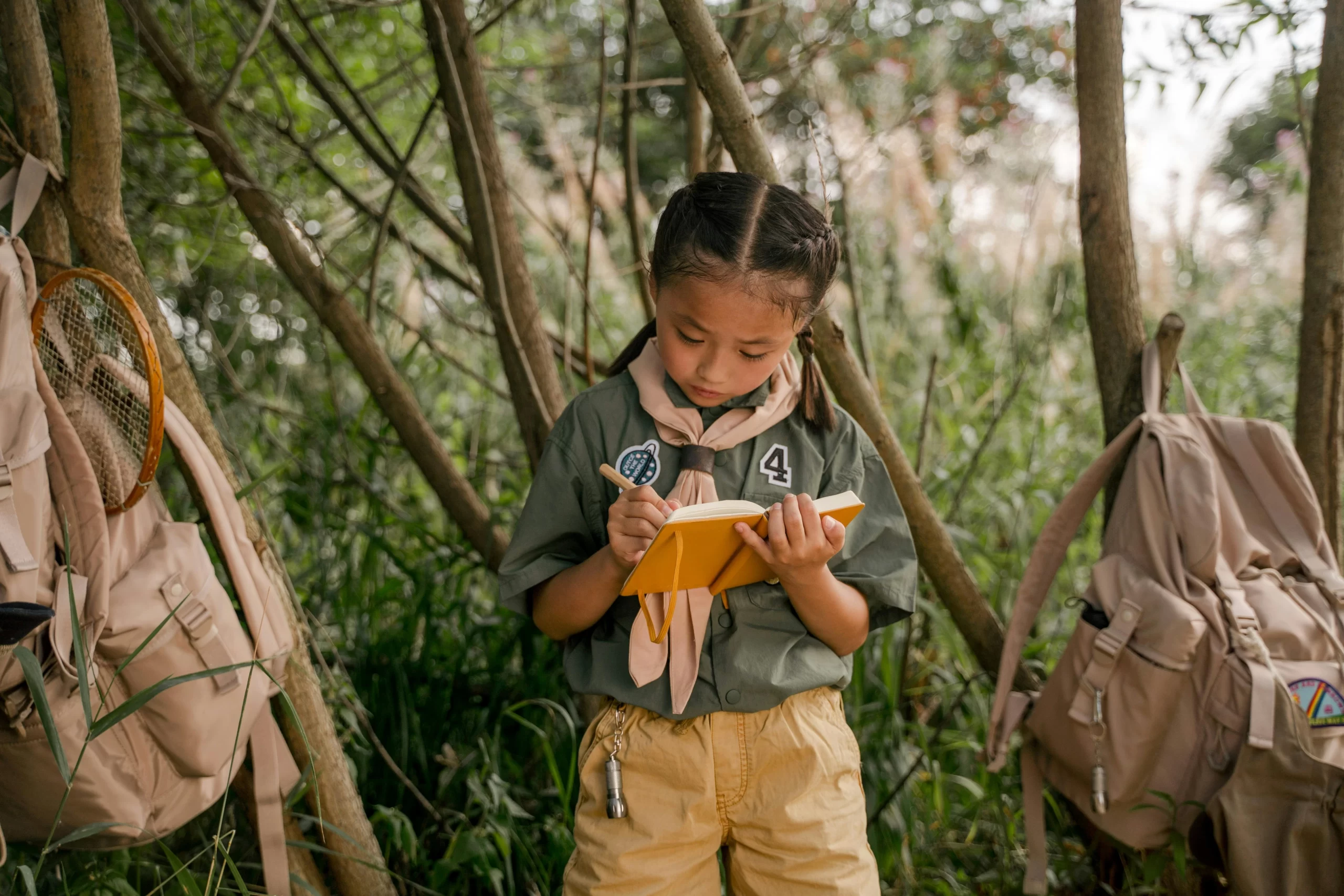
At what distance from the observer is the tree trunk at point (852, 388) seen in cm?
171

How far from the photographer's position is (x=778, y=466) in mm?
1621

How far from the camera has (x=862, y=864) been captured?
1528mm

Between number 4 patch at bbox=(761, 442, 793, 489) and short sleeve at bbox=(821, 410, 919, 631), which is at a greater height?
number 4 patch at bbox=(761, 442, 793, 489)

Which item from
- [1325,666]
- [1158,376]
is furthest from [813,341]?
[1325,666]

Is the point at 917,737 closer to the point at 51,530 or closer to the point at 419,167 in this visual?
the point at 51,530

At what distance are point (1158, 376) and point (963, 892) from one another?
3.88 feet

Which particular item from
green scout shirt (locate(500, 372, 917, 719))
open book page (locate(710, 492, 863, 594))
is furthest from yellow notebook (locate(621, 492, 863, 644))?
green scout shirt (locate(500, 372, 917, 719))

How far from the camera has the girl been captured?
57.2 inches

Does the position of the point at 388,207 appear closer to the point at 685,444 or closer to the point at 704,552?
the point at 685,444

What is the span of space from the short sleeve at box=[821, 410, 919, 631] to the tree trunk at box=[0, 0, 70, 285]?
140 cm

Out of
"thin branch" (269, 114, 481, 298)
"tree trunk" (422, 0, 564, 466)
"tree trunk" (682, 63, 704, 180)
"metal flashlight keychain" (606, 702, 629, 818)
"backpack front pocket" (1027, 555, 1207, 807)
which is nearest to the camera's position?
"metal flashlight keychain" (606, 702, 629, 818)

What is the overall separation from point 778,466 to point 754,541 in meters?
0.31

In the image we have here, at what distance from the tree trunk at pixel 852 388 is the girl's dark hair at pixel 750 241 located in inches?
10.3

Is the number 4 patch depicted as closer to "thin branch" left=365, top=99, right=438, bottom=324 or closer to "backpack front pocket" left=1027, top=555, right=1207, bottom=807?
"backpack front pocket" left=1027, top=555, right=1207, bottom=807
